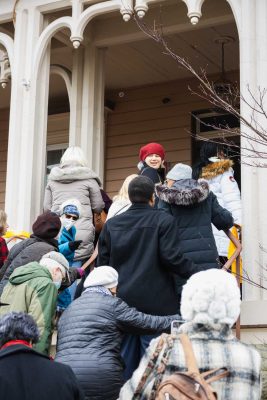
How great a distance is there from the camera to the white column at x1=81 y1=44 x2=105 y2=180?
1149 centimetres

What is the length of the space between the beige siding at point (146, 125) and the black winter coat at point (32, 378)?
9.18 meters

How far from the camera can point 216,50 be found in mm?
12398

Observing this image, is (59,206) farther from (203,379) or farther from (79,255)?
(203,379)

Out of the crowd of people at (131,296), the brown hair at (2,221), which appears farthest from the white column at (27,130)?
the brown hair at (2,221)

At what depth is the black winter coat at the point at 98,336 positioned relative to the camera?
5441mm

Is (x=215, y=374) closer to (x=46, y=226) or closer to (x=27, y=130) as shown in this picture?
(x=46, y=226)

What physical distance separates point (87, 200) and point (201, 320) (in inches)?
199

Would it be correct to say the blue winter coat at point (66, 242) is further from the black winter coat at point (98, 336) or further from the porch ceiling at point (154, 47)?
the porch ceiling at point (154, 47)

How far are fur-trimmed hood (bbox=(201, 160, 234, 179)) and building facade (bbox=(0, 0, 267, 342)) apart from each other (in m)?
0.34

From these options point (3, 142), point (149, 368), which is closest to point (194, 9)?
point (149, 368)

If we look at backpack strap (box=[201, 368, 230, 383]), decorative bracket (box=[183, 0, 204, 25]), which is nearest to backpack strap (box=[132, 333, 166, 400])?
backpack strap (box=[201, 368, 230, 383])

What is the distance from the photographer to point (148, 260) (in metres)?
6.31

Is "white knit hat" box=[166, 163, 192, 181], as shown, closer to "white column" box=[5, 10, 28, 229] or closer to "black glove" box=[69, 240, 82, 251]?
"black glove" box=[69, 240, 82, 251]

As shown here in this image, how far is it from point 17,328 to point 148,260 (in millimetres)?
2000
